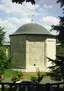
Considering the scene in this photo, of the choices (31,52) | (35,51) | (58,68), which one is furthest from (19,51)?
(58,68)

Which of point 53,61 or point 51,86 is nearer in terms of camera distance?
point 51,86

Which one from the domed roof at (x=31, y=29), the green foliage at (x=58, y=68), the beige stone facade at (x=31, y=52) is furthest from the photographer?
the domed roof at (x=31, y=29)

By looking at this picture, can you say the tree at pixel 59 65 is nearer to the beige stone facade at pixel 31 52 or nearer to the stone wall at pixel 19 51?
the beige stone facade at pixel 31 52

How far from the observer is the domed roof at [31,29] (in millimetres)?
55156

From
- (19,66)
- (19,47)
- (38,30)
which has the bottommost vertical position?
(19,66)

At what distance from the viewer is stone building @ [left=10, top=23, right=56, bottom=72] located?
54.0 meters

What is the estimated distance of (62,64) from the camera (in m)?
10.6

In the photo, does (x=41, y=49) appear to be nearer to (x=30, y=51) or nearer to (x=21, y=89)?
(x=30, y=51)

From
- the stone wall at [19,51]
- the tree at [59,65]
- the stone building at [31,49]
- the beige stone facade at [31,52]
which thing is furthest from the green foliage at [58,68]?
the stone wall at [19,51]

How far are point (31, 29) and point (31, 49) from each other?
427cm

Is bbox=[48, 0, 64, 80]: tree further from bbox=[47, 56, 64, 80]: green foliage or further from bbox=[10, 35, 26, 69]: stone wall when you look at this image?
bbox=[10, 35, 26, 69]: stone wall

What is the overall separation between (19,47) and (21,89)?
47.7m

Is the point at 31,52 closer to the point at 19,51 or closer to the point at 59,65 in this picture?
the point at 19,51

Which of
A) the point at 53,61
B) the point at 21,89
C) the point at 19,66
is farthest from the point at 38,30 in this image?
the point at 21,89
